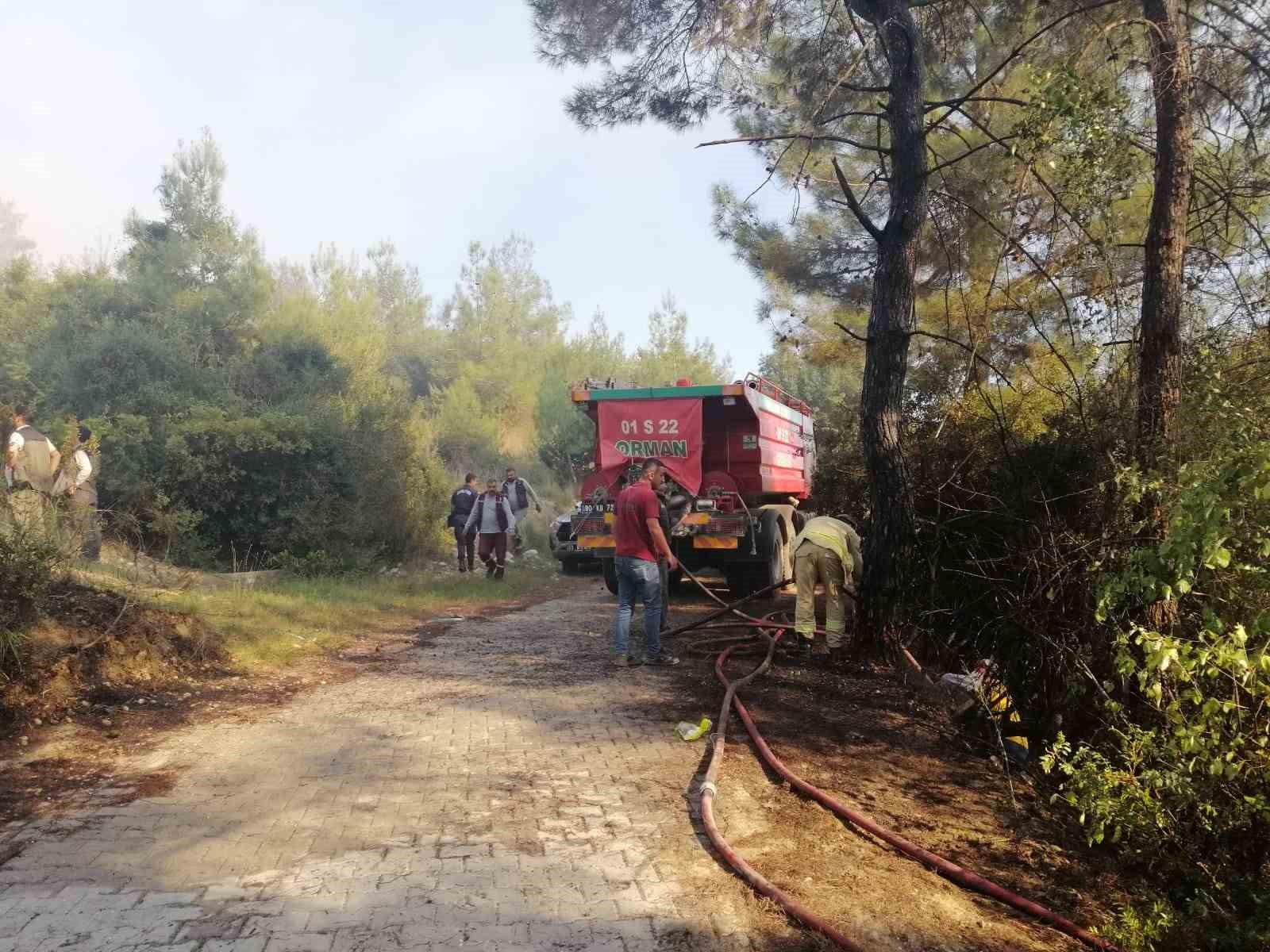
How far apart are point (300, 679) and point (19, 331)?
54.0ft

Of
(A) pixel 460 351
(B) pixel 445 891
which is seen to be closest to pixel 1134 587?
(B) pixel 445 891

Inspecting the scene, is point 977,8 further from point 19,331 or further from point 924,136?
point 19,331

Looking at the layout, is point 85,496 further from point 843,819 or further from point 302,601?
point 843,819

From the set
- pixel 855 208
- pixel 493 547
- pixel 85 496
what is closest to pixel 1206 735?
pixel 855 208

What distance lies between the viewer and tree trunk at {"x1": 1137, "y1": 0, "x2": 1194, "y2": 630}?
5207 mm

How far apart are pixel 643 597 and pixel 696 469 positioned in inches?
133

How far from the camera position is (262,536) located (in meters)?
14.0

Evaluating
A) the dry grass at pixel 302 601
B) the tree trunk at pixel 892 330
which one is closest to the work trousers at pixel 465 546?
the dry grass at pixel 302 601

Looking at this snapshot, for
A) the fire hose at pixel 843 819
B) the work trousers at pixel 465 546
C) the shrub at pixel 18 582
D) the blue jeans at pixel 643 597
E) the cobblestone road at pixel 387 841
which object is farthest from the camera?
the work trousers at pixel 465 546

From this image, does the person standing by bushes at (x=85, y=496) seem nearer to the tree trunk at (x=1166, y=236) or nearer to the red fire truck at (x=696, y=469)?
the red fire truck at (x=696, y=469)

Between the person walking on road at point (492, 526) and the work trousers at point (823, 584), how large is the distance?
A: 7010 millimetres

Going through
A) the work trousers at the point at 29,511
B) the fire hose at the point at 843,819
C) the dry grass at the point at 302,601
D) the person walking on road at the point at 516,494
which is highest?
the person walking on road at the point at 516,494

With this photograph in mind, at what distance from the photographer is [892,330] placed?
724 centimetres

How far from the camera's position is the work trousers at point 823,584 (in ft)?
25.2
